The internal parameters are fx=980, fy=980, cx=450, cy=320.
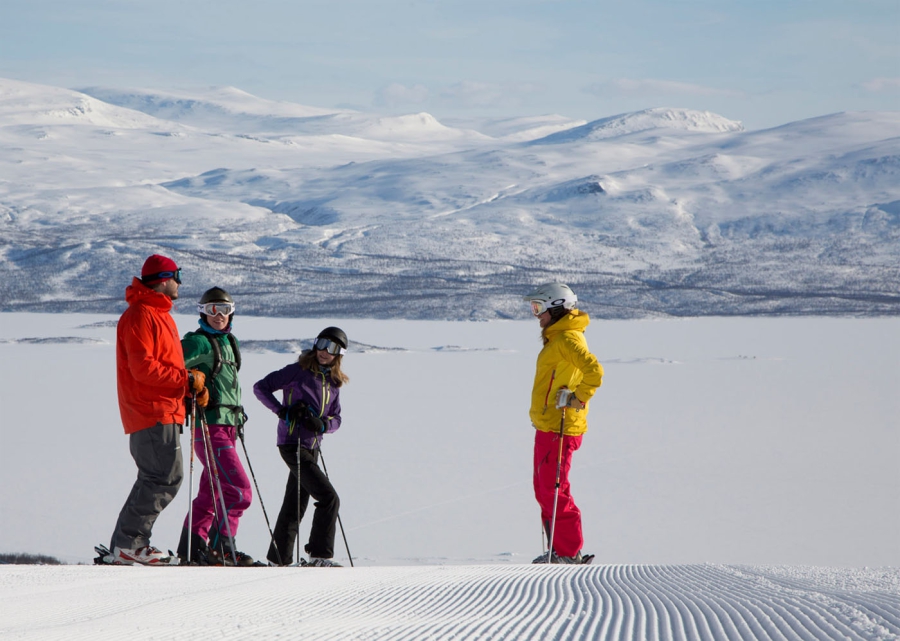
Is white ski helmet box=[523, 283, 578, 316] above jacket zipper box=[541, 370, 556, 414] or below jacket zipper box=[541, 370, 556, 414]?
above

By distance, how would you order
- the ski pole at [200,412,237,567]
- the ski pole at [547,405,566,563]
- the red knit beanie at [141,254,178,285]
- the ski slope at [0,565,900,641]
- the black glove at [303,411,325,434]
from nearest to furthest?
the ski slope at [0,565,900,641], the red knit beanie at [141,254,178,285], the ski pole at [200,412,237,567], the black glove at [303,411,325,434], the ski pole at [547,405,566,563]

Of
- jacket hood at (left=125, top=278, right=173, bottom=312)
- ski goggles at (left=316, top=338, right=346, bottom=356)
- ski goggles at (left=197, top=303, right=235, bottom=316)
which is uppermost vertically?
jacket hood at (left=125, top=278, right=173, bottom=312)

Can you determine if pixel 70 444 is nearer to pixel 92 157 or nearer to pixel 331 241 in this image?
pixel 331 241

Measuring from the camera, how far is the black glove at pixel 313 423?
4.36m

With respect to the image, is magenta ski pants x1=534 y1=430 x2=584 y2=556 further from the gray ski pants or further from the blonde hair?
the gray ski pants

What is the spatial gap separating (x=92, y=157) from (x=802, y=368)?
331ft

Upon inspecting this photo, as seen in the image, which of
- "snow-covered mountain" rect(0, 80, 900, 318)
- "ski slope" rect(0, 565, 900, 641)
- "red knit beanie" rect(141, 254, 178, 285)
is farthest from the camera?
"snow-covered mountain" rect(0, 80, 900, 318)

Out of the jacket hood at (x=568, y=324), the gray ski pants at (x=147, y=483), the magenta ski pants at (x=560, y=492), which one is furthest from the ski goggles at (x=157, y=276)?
the magenta ski pants at (x=560, y=492)

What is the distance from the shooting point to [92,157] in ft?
343

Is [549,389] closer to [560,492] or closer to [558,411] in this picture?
[558,411]

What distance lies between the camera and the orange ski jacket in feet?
12.5

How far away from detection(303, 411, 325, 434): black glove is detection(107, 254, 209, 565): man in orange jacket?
23.8 inches

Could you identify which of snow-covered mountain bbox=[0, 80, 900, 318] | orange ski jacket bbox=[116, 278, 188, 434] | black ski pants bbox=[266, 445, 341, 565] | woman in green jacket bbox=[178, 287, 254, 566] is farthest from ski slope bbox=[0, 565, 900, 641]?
snow-covered mountain bbox=[0, 80, 900, 318]

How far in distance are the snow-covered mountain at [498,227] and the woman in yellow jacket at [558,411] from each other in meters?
24.4
